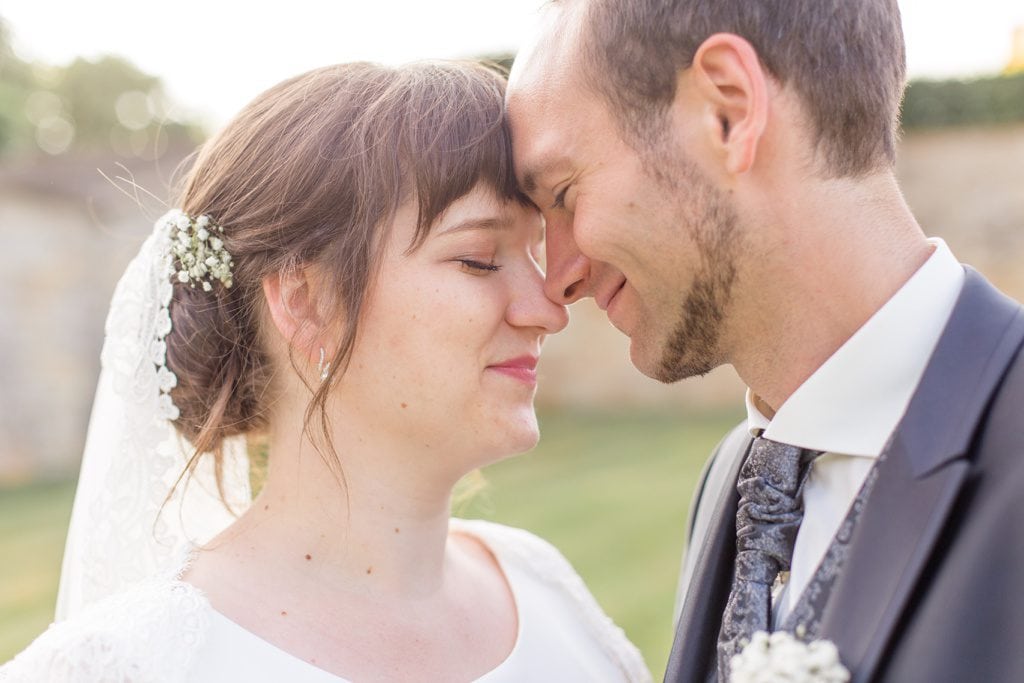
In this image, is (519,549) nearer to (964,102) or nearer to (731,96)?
(731,96)

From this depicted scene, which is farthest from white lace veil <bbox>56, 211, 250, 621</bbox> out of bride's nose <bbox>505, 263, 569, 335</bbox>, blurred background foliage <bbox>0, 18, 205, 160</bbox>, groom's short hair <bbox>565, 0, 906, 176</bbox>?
A: blurred background foliage <bbox>0, 18, 205, 160</bbox>

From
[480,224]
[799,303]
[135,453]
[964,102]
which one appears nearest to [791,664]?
[799,303]

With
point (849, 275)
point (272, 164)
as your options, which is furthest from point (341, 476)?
point (849, 275)

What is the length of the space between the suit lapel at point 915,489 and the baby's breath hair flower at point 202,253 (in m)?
1.75

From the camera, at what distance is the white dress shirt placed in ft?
7.01

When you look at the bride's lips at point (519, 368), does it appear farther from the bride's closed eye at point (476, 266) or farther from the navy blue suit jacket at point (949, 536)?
the navy blue suit jacket at point (949, 536)

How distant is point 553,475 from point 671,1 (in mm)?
8072

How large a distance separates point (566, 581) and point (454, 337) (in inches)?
42.8

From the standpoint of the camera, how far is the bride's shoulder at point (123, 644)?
2.23 m

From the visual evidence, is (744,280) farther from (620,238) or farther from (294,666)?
(294,666)

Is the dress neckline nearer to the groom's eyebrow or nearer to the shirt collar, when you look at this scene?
the shirt collar

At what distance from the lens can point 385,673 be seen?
2.49 metres

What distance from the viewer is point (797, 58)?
89.1 inches

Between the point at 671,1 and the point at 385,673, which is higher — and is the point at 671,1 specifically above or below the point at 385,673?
above
